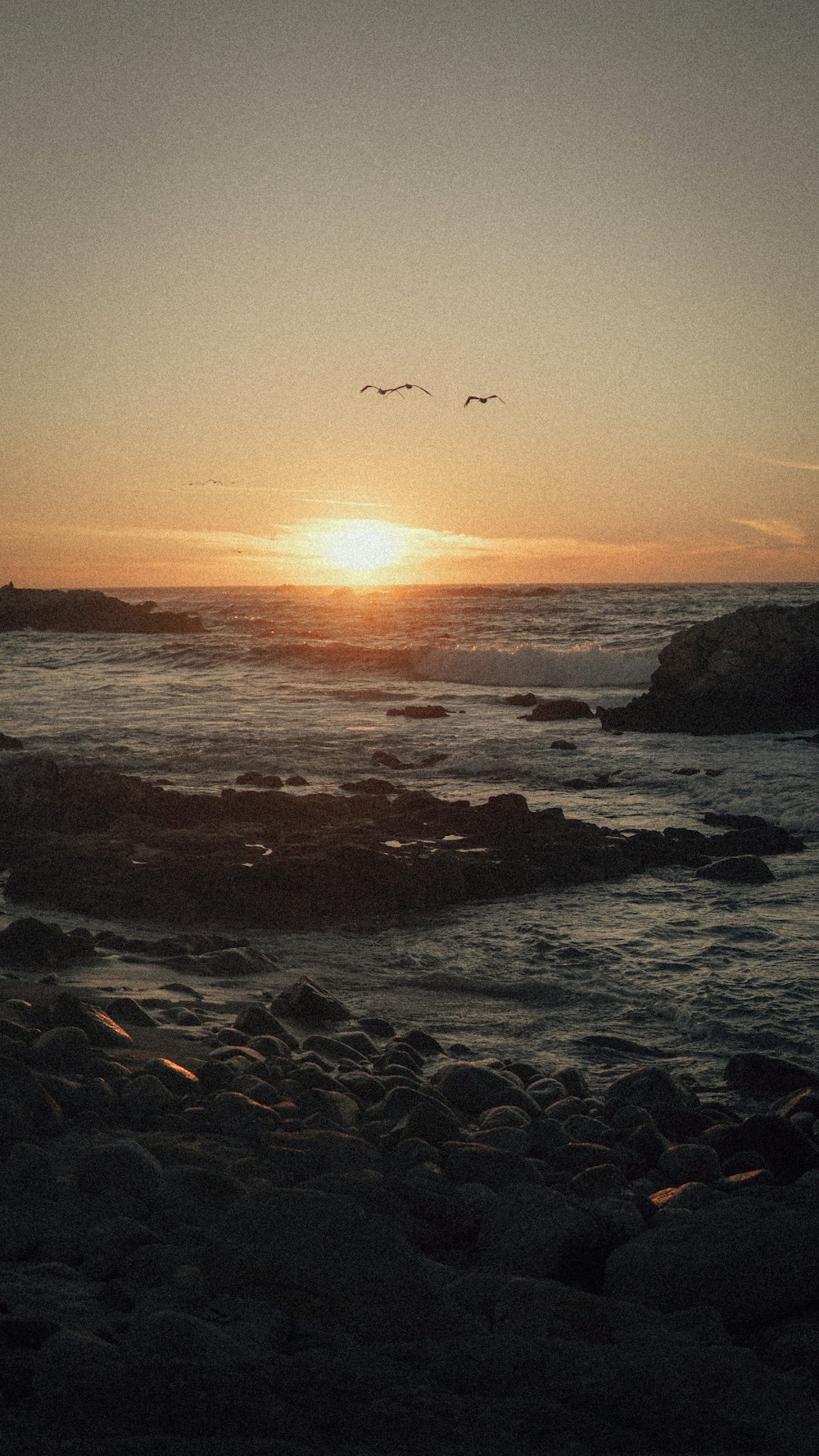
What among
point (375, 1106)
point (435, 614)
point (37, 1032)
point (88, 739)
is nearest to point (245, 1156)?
point (375, 1106)

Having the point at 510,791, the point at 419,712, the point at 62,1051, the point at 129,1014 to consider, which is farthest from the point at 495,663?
the point at 62,1051

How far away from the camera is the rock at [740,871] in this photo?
8586 millimetres

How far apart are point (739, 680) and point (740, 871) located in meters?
10.3

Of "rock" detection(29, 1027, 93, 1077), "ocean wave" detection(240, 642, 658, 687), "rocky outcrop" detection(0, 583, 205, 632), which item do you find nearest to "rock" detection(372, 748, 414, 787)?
"rock" detection(29, 1027, 93, 1077)

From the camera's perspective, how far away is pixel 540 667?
31281 millimetres

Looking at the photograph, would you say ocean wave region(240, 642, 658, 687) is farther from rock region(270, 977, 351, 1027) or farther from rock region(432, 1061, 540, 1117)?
rock region(432, 1061, 540, 1117)

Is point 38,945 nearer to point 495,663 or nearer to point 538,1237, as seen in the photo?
point 538,1237

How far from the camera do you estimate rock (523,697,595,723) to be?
19.9 m

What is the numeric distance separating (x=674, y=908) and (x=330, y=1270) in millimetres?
5697

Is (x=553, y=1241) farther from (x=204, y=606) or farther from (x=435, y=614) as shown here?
(x=204, y=606)

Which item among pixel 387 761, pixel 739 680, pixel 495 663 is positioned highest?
pixel 495 663

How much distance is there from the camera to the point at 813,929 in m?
7.27

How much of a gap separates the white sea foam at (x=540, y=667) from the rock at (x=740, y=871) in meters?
20.2

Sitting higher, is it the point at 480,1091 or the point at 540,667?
the point at 540,667
